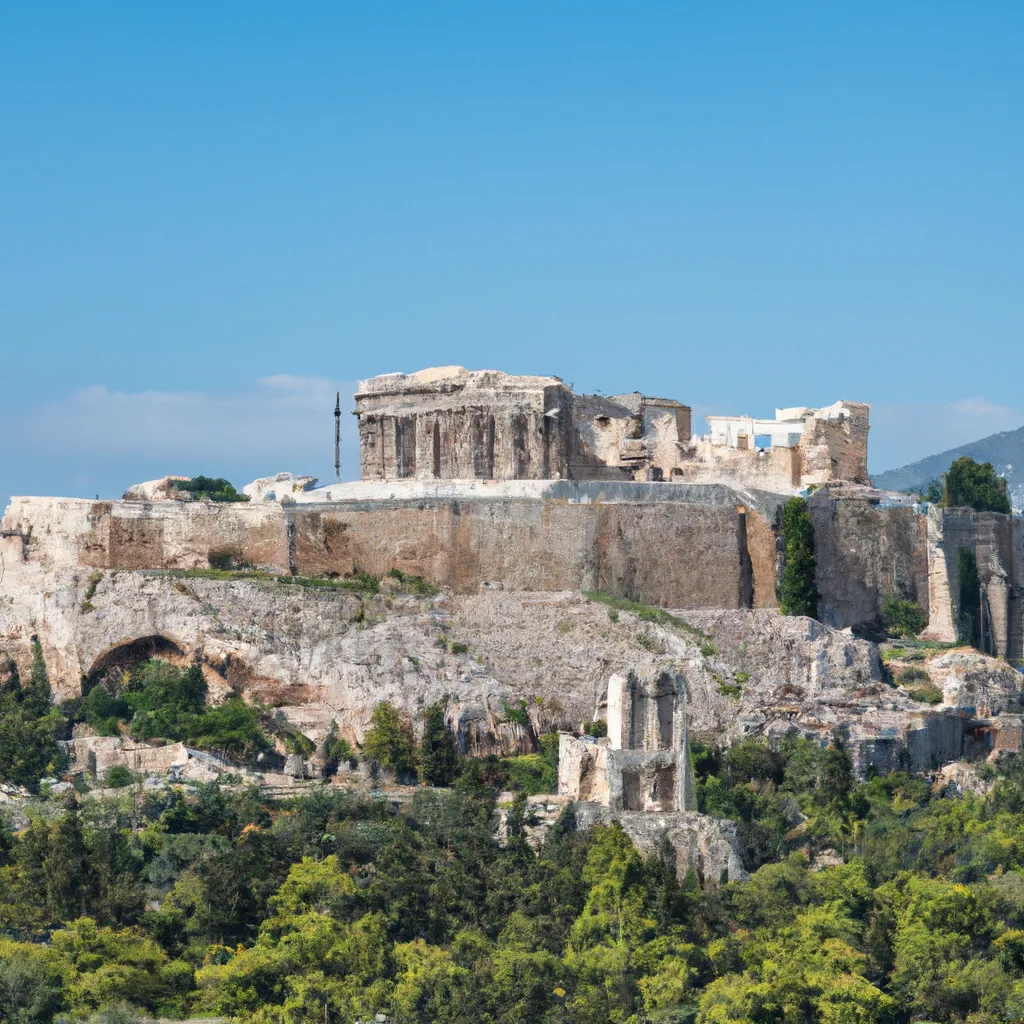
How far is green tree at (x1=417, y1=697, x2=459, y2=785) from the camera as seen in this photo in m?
60.2

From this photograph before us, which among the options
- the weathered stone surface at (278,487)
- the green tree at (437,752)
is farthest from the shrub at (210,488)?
the green tree at (437,752)

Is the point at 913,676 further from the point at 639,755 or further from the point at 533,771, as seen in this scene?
the point at 639,755

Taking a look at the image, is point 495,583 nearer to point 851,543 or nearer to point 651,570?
point 651,570

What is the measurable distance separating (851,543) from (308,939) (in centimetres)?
2431

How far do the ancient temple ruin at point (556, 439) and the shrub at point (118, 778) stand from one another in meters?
14.5

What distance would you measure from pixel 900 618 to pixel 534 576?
9.72 m

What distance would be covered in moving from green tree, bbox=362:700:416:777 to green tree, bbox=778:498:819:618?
1180cm

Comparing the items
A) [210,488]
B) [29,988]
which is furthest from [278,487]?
[29,988]

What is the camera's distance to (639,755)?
5722 cm

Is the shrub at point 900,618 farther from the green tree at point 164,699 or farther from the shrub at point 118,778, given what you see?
the shrub at point 118,778

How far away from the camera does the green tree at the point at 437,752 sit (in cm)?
6022

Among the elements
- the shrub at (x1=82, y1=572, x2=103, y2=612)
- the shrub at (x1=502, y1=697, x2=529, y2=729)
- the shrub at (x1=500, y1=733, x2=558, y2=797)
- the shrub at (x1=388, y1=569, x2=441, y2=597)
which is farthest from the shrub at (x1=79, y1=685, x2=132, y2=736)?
the shrub at (x1=500, y1=733, x2=558, y2=797)

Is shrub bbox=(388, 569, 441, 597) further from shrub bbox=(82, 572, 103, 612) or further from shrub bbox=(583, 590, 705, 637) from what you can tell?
shrub bbox=(82, 572, 103, 612)

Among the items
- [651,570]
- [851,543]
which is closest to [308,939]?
[651,570]
